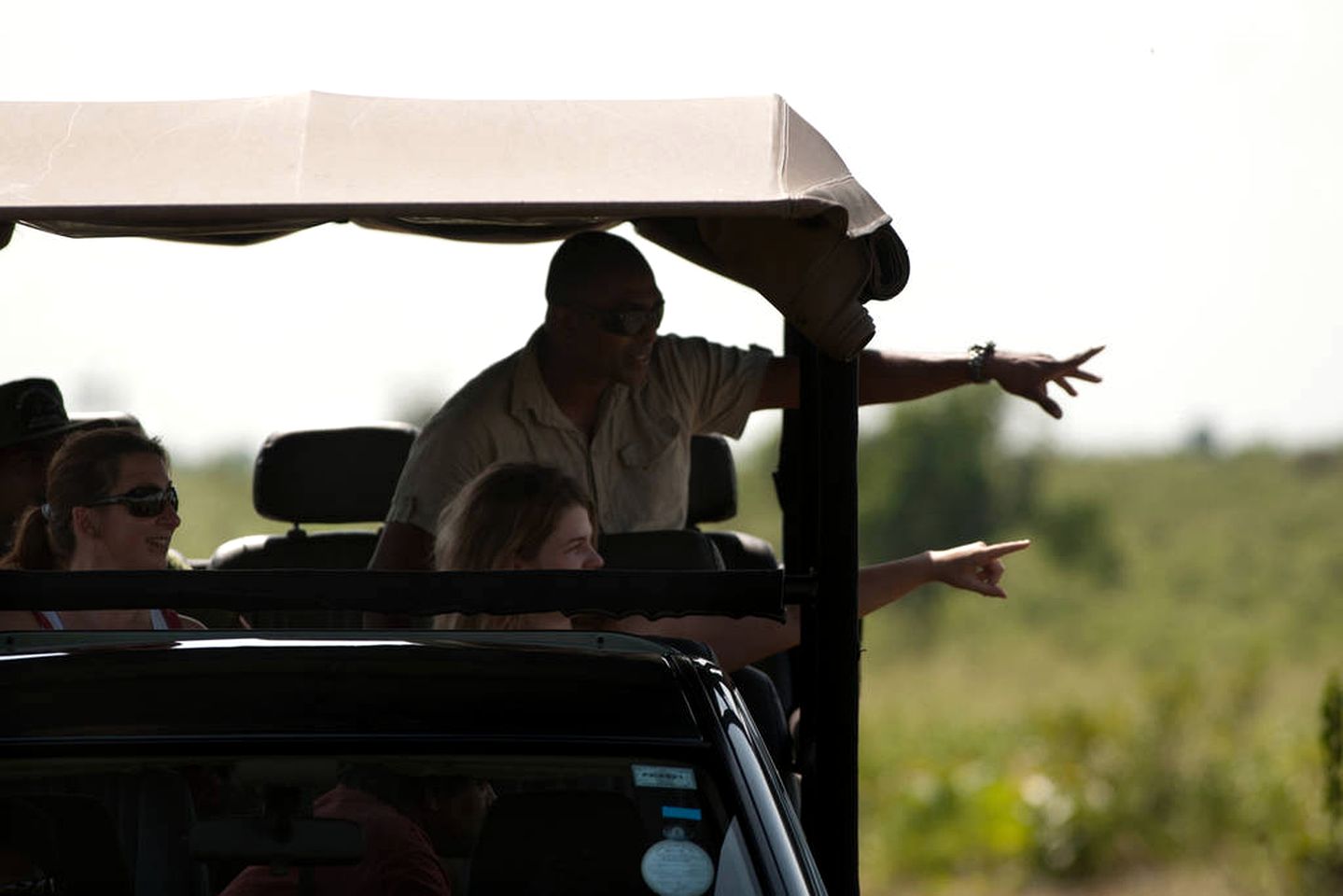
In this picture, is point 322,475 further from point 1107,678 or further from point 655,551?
point 1107,678

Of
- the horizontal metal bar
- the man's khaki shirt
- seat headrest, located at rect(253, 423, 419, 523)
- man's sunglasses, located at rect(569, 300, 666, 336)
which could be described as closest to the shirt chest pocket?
the man's khaki shirt

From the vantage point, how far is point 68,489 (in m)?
4.36

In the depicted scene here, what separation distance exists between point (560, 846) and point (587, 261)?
246 centimetres

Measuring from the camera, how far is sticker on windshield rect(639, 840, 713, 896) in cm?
281

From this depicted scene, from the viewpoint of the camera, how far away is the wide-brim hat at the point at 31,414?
473 cm

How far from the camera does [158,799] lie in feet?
9.56

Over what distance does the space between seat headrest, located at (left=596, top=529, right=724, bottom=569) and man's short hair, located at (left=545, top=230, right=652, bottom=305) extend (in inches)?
24.9

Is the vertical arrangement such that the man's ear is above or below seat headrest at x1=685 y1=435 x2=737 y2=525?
above

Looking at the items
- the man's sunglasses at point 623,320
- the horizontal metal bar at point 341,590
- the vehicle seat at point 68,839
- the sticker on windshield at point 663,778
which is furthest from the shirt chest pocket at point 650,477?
the vehicle seat at point 68,839

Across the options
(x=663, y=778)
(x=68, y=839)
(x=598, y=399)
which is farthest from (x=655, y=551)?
(x=68, y=839)

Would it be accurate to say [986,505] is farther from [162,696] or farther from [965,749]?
[162,696]

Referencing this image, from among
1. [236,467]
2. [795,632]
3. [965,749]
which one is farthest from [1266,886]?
[236,467]

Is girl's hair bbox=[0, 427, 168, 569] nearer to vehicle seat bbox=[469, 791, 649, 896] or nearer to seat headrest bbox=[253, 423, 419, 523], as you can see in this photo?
seat headrest bbox=[253, 423, 419, 523]

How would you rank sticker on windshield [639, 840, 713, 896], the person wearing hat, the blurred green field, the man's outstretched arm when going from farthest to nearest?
the blurred green field
the man's outstretched arm
the person wearing hat
sticker on windshield [639, 840, 713, 896]
